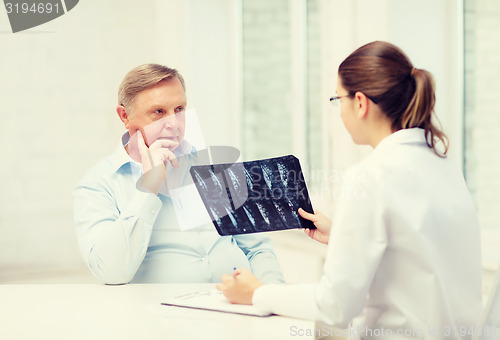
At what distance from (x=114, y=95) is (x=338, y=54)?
146 cm

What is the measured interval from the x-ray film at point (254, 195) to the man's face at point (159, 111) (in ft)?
1.11

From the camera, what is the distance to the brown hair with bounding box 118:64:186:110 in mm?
1713

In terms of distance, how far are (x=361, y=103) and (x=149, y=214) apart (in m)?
0.71

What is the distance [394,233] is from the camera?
1.00 metres

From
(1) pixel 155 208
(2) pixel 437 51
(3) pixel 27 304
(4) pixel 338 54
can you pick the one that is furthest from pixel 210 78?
(3) pixel 27 304

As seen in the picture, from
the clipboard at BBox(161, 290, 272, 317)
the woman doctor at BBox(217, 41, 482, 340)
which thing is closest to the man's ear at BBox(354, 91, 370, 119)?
the woman doctor at BBox(217, 41, 482, 340)

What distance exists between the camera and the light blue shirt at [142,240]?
1512 mm

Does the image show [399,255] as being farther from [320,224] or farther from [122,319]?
[122,319]

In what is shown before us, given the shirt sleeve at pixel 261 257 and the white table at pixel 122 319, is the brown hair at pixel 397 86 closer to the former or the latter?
the white table at pixel 122 319

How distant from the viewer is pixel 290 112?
3.23 meters

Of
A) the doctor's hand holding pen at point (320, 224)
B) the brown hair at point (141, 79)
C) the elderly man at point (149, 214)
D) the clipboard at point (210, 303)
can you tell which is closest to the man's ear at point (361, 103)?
the doctor's hand holding pen at point (320, 224)

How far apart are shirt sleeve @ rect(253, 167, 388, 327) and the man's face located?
822mm

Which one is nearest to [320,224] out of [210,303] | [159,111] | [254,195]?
[254,195]

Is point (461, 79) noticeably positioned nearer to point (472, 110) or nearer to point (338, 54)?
point (472, 110)
